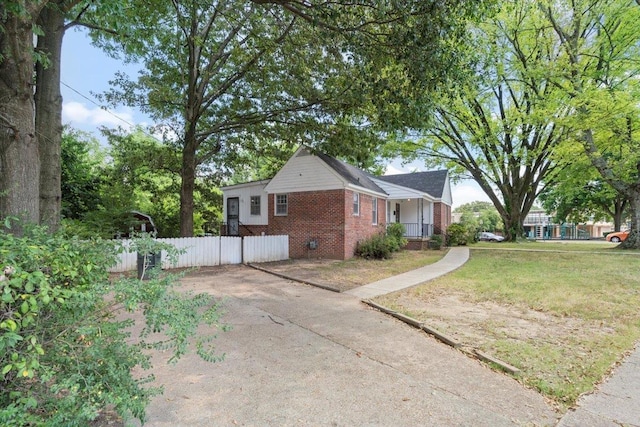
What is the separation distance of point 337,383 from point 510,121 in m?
22.3

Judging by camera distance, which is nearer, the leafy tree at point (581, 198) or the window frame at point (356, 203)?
the window frame at point (356, 203)

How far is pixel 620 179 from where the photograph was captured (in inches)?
722

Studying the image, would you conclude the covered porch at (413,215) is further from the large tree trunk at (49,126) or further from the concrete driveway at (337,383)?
the large tree trunk at (49,126)

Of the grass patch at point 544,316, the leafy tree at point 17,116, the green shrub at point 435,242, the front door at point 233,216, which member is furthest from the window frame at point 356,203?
the leafy tree at point 17,116

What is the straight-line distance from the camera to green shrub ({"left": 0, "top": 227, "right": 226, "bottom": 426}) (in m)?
1.78

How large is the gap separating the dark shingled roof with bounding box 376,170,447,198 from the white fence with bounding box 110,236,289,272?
1253 cm

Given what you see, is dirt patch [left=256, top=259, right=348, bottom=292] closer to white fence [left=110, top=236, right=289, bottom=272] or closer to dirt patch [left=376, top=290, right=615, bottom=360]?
white fence [left=110, top=236, right=289, bottom=272]

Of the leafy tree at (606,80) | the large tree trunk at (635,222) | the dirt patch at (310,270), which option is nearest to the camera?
the dirt patch at (310,270)

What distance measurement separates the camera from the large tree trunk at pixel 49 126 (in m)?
4.90

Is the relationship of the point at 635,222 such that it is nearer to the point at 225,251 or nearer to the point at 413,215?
the point at 413,215

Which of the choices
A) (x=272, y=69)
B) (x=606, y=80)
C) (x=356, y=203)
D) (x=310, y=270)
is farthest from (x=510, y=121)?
(x=310, y=270)

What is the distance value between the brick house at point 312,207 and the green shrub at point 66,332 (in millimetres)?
11734

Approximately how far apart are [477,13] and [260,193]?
1250cm

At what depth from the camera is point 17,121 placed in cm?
367
